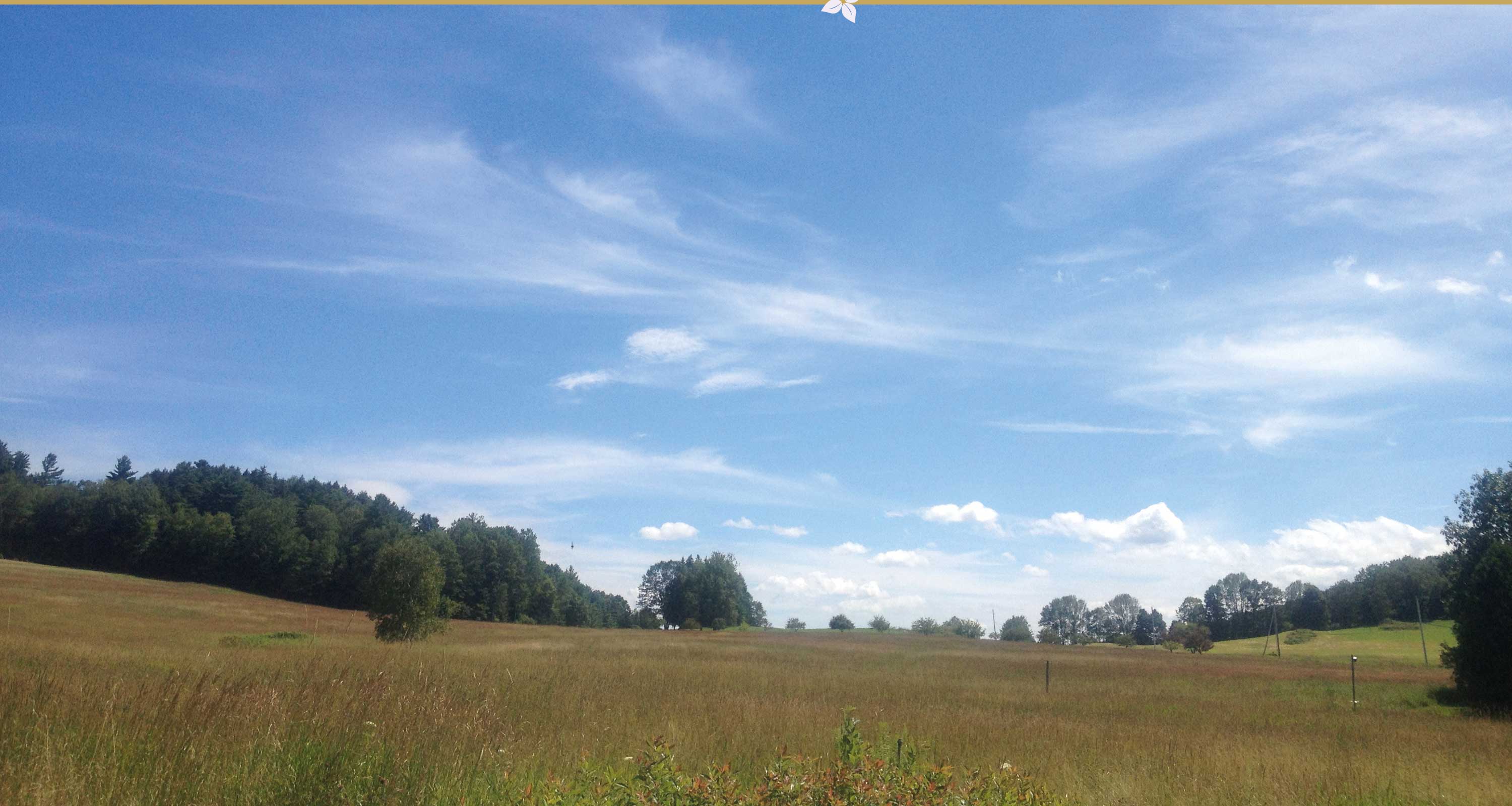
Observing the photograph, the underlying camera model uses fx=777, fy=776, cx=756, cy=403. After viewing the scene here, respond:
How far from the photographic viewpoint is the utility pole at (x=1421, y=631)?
172 ft

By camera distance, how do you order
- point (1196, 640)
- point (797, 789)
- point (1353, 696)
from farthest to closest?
point (1196, 640), point (1353, 696), point (797, 789)

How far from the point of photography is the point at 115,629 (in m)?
25.6

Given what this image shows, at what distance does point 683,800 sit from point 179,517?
322ft

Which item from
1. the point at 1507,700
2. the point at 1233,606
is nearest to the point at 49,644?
the point at 1507,700

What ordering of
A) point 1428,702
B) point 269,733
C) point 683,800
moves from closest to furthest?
point 683,800
point 269,733
point 1428,702

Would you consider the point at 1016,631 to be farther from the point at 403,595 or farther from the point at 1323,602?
the point at 403,595

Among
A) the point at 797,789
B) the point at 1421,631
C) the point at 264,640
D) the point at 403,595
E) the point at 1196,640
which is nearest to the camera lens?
the point at 797,789

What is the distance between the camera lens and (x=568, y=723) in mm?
9812

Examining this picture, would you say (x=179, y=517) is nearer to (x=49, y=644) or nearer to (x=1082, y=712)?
(x=49, y=644)

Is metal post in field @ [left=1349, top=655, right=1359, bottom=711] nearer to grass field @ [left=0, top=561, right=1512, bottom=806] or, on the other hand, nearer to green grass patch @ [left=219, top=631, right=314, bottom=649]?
grass field @ [left=0, top=561, right=1512, bottom=806]

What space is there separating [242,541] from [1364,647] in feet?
360

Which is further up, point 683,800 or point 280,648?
point 683,800

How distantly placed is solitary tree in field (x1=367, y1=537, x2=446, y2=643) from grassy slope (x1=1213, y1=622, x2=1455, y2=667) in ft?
178

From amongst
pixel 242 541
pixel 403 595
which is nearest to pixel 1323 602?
pixel 403 595
